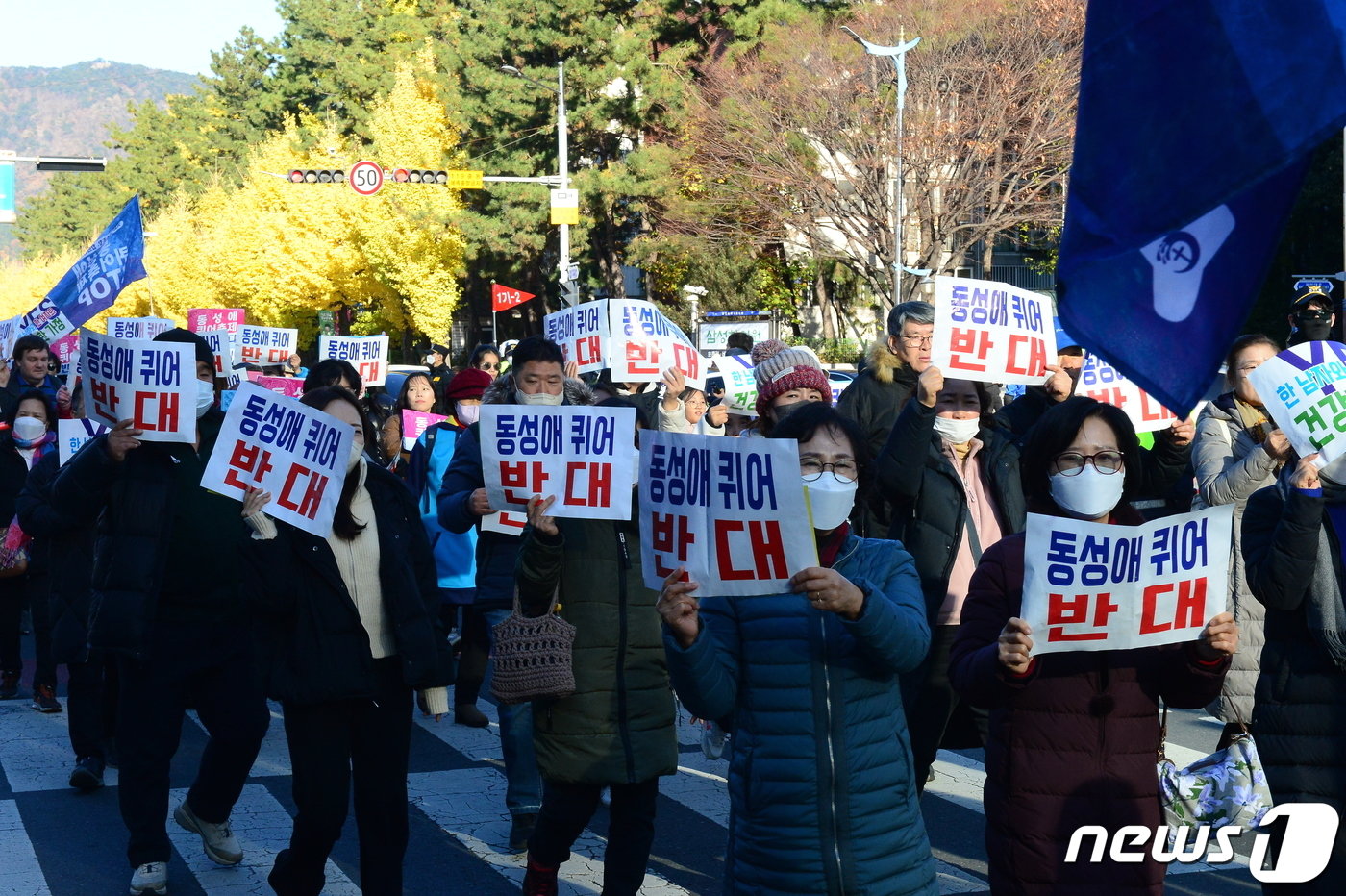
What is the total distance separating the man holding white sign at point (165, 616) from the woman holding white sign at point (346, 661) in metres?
0.95

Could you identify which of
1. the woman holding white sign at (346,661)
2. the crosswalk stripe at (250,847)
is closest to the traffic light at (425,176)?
the crosswalk stripe at (250,847)

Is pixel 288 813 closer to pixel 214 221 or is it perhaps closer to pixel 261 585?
pixel 261 585

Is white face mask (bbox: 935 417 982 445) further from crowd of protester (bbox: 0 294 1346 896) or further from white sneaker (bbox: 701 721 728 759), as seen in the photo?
white sneaker (bbox: 701 721 728 759)

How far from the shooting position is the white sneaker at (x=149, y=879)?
5.98m

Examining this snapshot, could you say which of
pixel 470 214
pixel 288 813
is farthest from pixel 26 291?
pixel 288 813

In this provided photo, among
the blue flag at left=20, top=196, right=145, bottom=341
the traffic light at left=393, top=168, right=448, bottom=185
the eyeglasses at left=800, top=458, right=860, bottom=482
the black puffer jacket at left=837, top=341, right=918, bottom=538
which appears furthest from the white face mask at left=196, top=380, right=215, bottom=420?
the traffic light at left=393, top=168, right=448, bottom=185

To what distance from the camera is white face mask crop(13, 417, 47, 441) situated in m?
9.67

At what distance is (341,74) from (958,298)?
62.8 meters

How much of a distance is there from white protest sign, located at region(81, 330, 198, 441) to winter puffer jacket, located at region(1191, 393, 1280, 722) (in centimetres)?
371

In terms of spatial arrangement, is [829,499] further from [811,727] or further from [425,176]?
[425,176]

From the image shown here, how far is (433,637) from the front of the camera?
530cm

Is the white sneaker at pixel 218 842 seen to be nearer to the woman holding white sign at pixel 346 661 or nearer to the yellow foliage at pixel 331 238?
the woman holding white sign at pixel 346 661

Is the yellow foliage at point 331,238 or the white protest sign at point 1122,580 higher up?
the yellow foliage at point 331,238

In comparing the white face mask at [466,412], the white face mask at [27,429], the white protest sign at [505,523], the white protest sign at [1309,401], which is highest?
the white protest sign at [1309,401]
